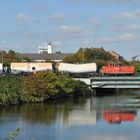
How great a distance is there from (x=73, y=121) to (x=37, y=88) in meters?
17.6

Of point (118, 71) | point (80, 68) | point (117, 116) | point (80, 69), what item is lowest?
point (117, 116)

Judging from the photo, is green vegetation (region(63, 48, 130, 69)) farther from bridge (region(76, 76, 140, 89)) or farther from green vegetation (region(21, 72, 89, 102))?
green vegetation (region(21, 72, 89, 102))

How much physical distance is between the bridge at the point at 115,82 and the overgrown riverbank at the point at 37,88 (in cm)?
322

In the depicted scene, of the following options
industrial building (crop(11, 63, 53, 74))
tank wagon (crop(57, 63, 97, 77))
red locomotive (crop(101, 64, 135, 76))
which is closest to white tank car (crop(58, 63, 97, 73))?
tank wagon (crop(57, 63, 97, 77))

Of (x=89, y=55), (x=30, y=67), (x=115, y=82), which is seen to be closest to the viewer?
(x=115, y=82)

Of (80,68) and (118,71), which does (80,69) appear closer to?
(80,68)

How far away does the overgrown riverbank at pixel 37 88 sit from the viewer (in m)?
57.6

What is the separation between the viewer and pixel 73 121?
146 ft

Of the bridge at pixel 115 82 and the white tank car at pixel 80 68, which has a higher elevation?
the white tank car at pixel 80 68

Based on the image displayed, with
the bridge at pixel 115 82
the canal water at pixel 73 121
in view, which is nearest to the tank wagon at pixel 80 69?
the bridge at pixel 115 82

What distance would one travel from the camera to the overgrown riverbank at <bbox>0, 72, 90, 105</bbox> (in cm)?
5759

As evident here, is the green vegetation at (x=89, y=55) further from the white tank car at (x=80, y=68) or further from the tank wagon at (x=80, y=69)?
the white tank car at (x=80, y=68)

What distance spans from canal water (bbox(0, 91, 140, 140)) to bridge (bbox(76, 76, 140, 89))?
1167cm

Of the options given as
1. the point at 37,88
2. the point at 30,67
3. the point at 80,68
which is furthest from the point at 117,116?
the point at 30,67
